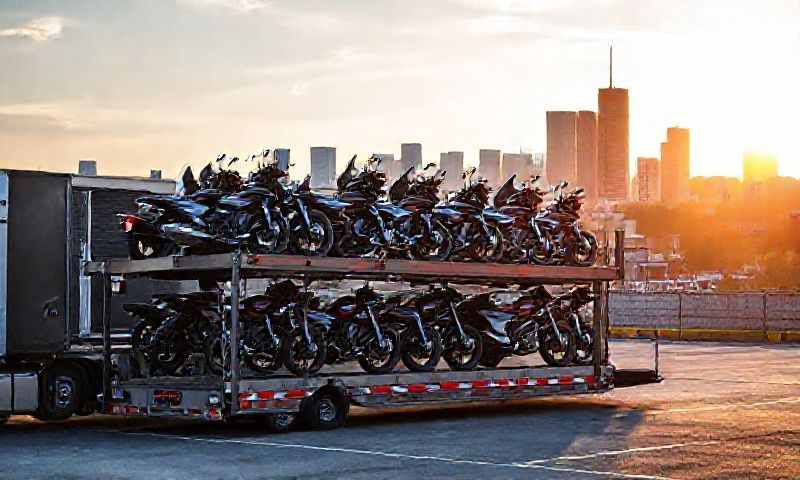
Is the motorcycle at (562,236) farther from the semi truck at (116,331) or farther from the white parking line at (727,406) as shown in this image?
the white parking line at (727,406)

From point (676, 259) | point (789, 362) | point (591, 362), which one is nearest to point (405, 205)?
point (591, 362)

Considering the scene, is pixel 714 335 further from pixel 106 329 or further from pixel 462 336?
pixel 106 329

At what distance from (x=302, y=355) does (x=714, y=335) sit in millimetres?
31834

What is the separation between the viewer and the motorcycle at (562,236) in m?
A: 21.0

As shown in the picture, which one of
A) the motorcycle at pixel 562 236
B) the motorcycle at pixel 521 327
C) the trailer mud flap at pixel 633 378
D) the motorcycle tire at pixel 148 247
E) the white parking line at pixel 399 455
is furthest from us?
the trailer mud flap at pixel 633 378

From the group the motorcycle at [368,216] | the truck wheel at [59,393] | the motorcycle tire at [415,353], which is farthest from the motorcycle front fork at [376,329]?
the truck wheel at [59,393]

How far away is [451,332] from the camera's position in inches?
781

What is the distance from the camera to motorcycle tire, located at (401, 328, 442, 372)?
18.9 m

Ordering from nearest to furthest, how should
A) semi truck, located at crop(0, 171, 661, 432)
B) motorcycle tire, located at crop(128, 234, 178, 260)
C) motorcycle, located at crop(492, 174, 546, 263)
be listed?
semi truck, located at crop(0, 171, 661, 432)
motorcycle tire, located at crop(128, 234, 178, 260)
motorcycle, located at crop(492, 174, 546, 263)

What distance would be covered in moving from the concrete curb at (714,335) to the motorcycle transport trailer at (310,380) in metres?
Result: 25.3

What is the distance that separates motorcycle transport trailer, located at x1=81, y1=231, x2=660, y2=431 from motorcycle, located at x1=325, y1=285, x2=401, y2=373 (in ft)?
0.89

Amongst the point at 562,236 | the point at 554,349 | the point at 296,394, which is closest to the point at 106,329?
the point at 296,394

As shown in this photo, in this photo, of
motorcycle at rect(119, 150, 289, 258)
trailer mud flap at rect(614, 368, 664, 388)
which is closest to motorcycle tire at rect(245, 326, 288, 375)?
motorcycle at rect(119, 150, 289, 258)

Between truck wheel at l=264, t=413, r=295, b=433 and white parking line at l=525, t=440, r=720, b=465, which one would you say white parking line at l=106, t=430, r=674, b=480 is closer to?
white parking line at l=525, t=440, r=720, b=465
